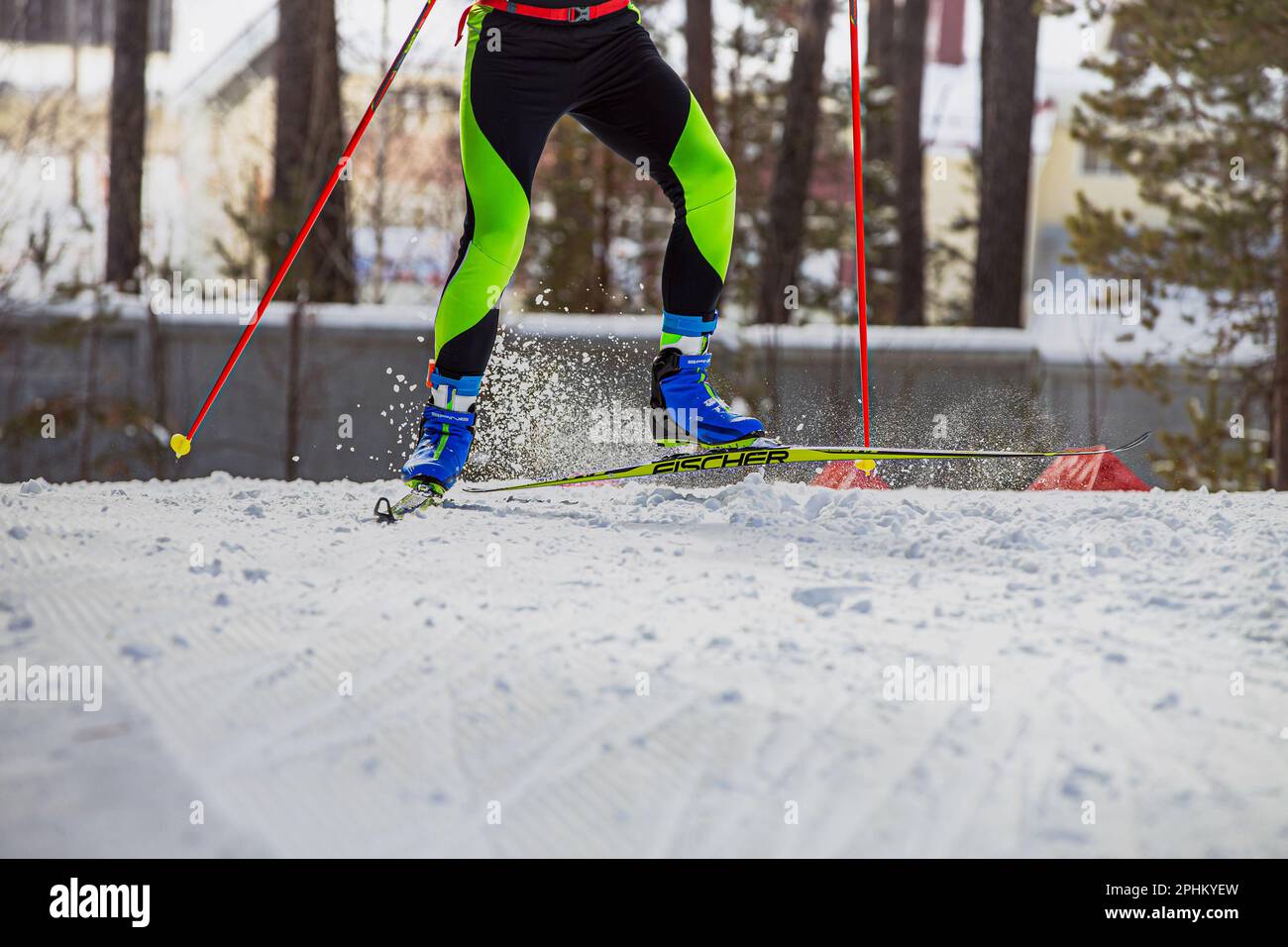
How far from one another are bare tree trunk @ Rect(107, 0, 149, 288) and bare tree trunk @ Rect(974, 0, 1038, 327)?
24.7ft

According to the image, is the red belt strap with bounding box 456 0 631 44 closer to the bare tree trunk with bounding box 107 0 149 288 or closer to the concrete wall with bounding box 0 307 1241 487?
the concrete wall with bounding box 0 307 1241 487

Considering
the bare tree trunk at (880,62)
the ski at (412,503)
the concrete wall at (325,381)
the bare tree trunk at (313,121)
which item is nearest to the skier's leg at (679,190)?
the ski at (412,503)

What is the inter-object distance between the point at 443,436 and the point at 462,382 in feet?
0.55

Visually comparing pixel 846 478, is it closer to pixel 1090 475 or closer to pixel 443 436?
pixel 1090 475

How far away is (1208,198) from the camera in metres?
9.93

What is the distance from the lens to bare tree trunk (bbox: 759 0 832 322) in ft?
38.2

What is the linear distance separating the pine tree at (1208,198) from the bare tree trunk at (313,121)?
19.8ft

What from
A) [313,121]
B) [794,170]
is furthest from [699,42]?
[313,121]

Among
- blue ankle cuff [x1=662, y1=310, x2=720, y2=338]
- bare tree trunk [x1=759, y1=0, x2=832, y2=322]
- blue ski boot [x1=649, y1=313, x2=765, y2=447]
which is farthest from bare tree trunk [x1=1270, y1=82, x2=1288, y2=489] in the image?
blue ankle cuff [x1=662, y1=310, x2=720, y2=338]

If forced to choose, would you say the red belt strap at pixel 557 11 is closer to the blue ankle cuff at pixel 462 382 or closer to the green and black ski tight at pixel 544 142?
the green and black ski tight at pixel 544 142

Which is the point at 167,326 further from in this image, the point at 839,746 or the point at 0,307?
the point at 839,746

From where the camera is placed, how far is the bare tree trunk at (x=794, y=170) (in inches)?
458

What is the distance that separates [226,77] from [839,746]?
20.3 m
